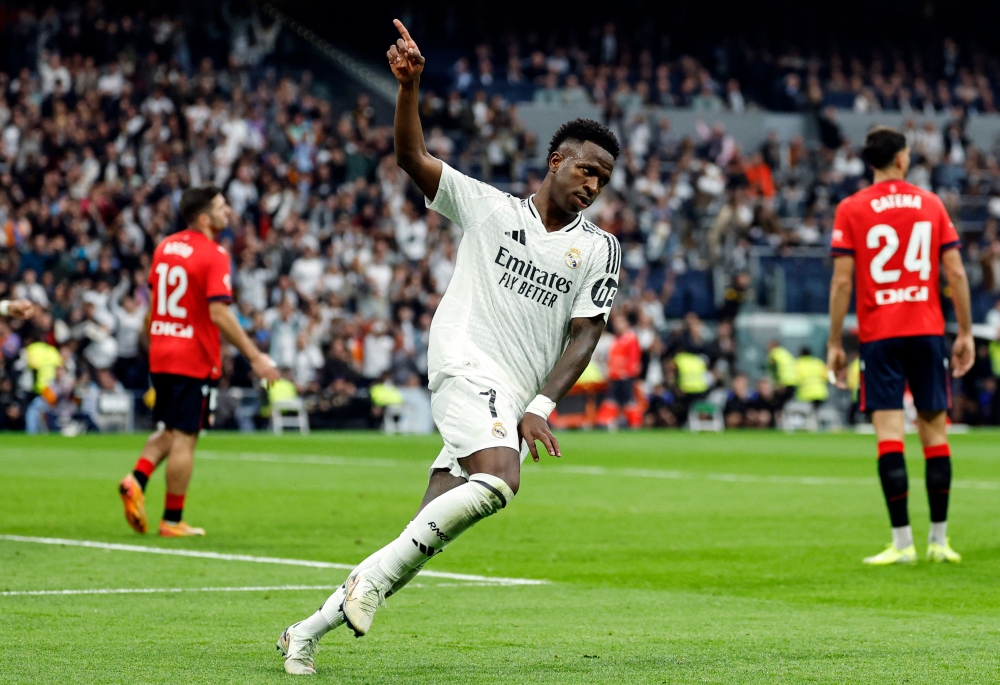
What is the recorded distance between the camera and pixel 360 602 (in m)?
5.29

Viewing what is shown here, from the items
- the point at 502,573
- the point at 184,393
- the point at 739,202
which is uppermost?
the point at 739,202

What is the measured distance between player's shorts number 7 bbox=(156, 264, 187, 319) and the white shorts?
5659mm

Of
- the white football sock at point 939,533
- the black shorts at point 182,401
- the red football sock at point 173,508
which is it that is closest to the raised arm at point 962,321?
the white football sock at point 939,533

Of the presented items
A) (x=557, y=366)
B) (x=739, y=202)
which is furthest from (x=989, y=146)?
(x=557, y=366)

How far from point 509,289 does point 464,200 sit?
14.7 inches

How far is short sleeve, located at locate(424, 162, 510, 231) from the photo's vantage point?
5.70 meters

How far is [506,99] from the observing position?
121 ft

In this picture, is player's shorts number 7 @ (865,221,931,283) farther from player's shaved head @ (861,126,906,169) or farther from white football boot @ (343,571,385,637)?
white football boot @ (343,571,385,637)

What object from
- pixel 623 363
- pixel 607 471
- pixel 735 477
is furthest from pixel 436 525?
pixel 623 363

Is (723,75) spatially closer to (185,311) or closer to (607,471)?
(607,471)

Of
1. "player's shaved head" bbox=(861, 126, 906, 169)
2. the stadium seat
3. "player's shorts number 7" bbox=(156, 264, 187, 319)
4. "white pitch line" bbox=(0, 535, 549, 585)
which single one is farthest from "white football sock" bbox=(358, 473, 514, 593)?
the stadium seat

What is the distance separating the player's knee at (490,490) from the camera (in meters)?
5.39

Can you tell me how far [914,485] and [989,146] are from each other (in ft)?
87.3

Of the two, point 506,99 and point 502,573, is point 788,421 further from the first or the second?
point 502,573
